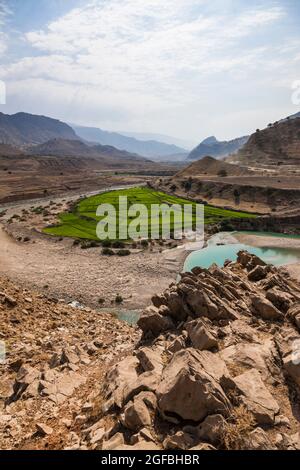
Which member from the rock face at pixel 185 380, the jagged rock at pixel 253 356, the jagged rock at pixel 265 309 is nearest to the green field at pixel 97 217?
the rock face at pixel 185 380

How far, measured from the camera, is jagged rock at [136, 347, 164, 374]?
1447cm

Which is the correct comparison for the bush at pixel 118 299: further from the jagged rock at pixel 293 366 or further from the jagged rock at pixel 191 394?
the jagged rock at pixel 191 394

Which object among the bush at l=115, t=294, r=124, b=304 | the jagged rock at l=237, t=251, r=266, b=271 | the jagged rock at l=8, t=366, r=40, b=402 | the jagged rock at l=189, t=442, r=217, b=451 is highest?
the jagged rock at l=237, t=251, r=266, b=271

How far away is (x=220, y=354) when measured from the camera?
15383 mm

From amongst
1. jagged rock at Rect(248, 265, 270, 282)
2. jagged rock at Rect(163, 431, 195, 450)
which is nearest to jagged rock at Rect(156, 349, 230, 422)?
jagged rock at Rect(163, 431, 195, 450)

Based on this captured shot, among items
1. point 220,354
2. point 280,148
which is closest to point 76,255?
point 220,354

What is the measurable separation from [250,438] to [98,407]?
5.99 metres

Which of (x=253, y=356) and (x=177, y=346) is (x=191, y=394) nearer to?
(x=253, y=356)

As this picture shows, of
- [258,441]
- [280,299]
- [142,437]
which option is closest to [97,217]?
[280,299]

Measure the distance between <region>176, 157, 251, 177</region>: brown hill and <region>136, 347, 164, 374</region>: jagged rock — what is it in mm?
123976

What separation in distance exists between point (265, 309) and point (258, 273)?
6.86 meters

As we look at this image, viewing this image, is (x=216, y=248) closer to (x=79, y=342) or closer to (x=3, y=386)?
(x=79, y=342)

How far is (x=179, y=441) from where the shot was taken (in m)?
10.4

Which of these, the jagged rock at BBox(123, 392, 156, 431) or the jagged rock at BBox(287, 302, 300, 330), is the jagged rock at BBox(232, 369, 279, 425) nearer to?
the jagged rock at BBox(123, 392, 156, 431)
